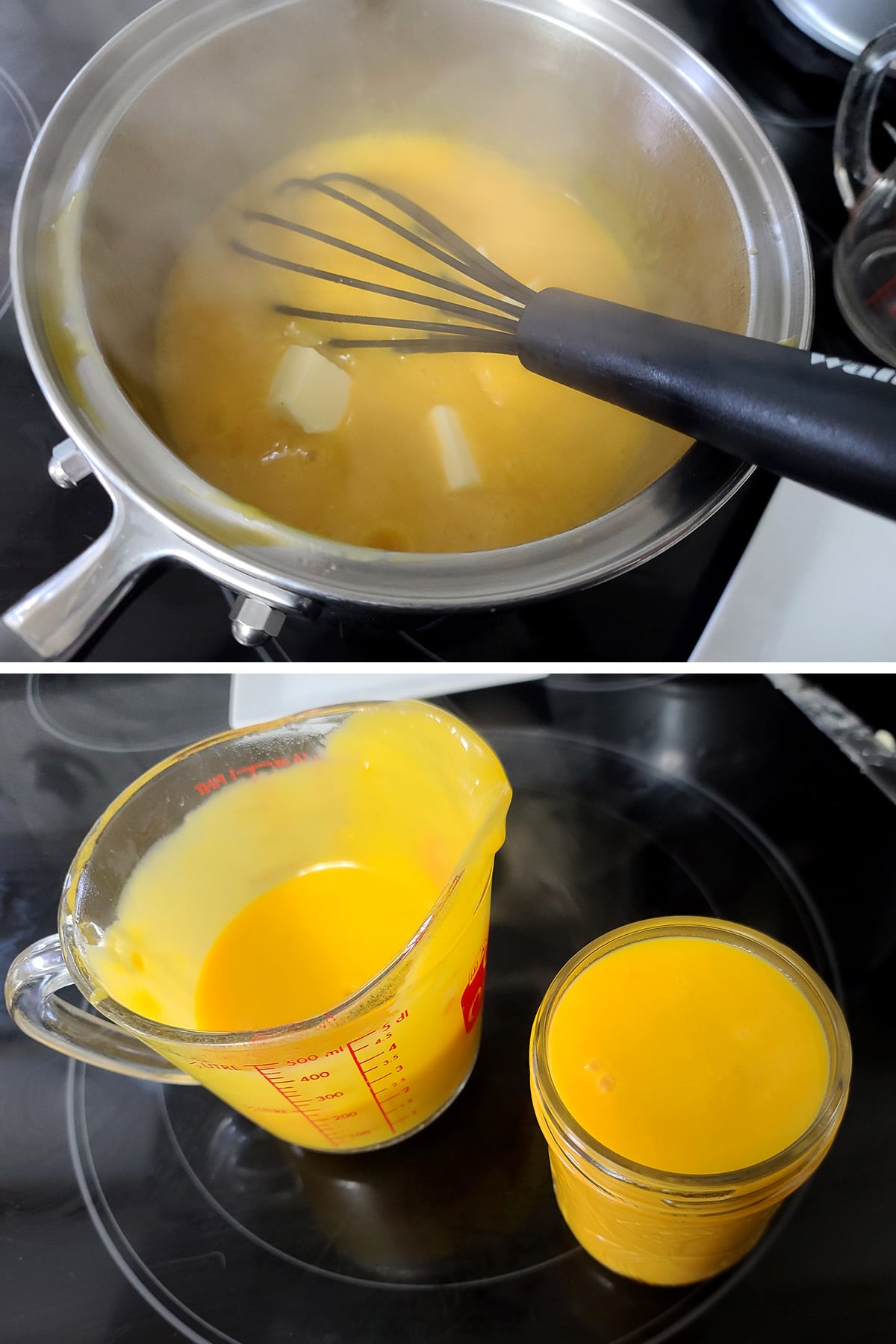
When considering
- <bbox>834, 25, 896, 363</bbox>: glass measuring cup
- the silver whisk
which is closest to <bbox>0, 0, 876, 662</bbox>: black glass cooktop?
<bbox>834, 25, 896, 363</bbox>: glass measuring cup

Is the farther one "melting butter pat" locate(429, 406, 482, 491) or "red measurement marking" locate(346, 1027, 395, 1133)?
"melting butter pat" locate(429, 406, 482, 491)

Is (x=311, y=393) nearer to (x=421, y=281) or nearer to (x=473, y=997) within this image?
(x=421, y=281)

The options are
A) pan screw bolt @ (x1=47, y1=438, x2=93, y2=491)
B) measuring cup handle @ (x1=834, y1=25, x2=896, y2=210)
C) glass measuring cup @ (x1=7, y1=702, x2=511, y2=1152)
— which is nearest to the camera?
glass measuring cup @ (x1=7, y1=702, x2=511, y2=1152)

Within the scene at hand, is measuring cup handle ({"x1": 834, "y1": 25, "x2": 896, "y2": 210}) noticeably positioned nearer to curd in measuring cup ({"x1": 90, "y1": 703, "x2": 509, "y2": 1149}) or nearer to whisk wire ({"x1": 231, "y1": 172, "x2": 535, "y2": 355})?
whisk wire ({"x1": 231, "y1": 172, "x2": 535, "y2": 355})

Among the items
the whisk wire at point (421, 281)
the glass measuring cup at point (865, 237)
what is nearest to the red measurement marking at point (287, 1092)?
the whisk wire at point (421, 281)

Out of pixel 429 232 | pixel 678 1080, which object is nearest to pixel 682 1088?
pixel 678 1080

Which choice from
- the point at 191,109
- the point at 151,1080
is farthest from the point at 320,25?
the point at 151,1080

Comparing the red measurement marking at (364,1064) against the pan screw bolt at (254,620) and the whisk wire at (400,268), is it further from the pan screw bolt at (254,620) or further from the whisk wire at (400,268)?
the whisk wire at (400,268)
